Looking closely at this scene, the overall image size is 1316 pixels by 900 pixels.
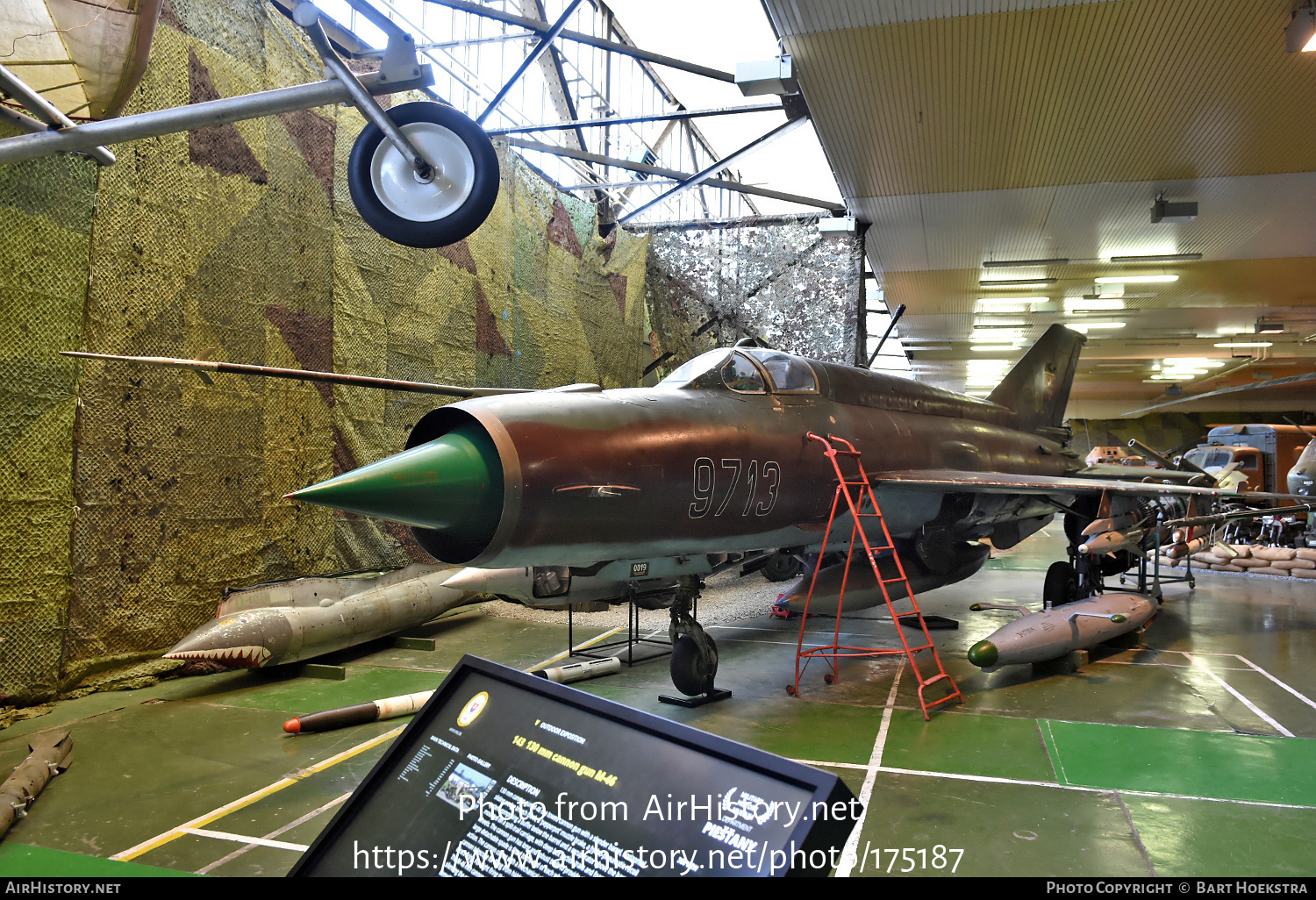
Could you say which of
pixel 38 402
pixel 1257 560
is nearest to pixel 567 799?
pixel 38 402

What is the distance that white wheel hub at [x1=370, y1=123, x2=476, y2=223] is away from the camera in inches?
177

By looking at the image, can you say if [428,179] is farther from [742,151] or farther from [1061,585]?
[1061,585]

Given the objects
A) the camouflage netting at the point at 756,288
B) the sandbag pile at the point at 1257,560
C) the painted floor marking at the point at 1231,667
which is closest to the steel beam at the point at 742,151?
the camouflage netting at the point at 756,288

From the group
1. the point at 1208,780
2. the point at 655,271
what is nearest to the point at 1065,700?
the point at 1208,780

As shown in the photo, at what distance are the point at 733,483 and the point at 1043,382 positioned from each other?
27.6 ft

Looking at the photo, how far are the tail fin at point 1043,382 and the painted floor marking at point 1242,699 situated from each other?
4.37m

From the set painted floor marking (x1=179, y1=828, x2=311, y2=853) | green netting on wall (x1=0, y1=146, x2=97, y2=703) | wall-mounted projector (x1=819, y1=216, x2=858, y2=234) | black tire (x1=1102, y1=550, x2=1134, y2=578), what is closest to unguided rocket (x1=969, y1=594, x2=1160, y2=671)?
black tire (x1=1102, y1=550, x2=1134, y2=578)

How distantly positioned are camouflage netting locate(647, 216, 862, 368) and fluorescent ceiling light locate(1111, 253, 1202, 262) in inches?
211

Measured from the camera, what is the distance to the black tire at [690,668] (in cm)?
590

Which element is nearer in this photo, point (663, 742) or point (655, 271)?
point (663, 742)

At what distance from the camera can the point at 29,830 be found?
3.86 m

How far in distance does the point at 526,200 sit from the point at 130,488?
6.76 m

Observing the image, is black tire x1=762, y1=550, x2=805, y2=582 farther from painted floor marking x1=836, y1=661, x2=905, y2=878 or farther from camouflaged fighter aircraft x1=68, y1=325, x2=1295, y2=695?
painted floor marking x1=836, y1=661, x2=905, y2=878

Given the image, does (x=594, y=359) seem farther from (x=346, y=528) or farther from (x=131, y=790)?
(x=131, y=790)
